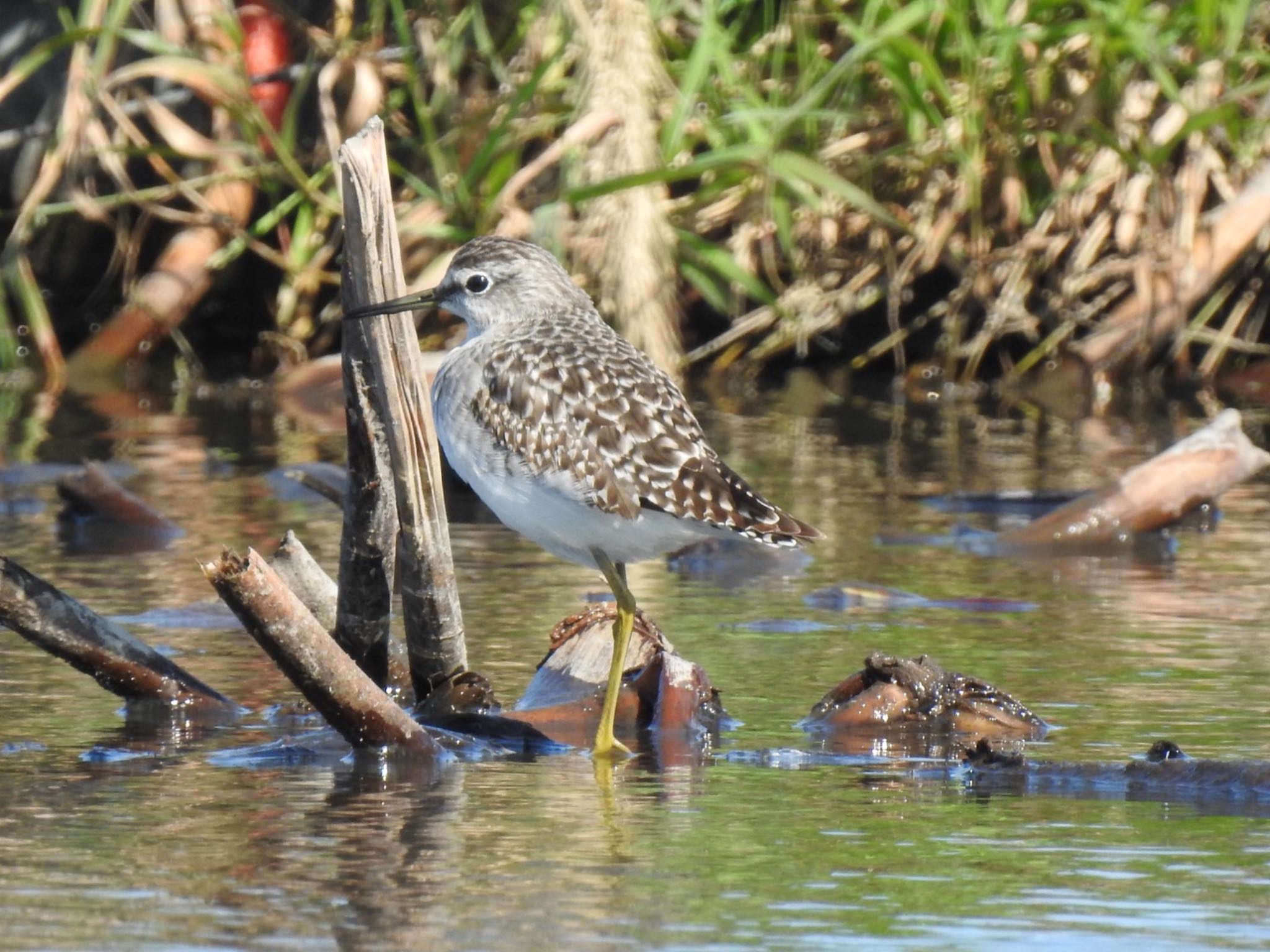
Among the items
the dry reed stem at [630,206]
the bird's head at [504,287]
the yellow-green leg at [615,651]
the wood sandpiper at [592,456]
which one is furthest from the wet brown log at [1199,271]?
the yellow-green leg at [615,651]

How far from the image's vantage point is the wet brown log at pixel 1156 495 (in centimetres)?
730

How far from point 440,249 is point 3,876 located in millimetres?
7638

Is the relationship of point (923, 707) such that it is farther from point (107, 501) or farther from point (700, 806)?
point (107, 501)

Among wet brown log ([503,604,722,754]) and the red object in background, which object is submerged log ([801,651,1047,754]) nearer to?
wet brown log ([503,604,722,754])

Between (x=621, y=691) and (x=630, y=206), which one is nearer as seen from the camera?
(x=621, y=691)

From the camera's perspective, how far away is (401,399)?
4.81 meters

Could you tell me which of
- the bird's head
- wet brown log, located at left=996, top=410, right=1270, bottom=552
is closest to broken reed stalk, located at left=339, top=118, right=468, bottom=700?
the bird's head

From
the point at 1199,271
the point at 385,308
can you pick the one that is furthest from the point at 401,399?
the point at 1199,271

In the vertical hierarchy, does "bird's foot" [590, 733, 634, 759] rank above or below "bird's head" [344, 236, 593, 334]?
below

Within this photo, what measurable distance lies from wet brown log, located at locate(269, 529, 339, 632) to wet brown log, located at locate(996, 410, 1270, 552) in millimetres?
2689

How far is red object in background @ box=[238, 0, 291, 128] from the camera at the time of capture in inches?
450

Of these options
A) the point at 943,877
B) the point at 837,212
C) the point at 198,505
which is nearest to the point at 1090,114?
the point at 837,212

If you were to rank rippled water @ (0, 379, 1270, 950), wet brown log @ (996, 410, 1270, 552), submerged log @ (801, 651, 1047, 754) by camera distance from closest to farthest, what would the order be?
rippled water @ (0, 379, 1270, 950) → submerged log @ (801, 651, 1047, 754) → wet brown log @ (996, 410, 1270, 552)

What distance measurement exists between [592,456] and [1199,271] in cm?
657
